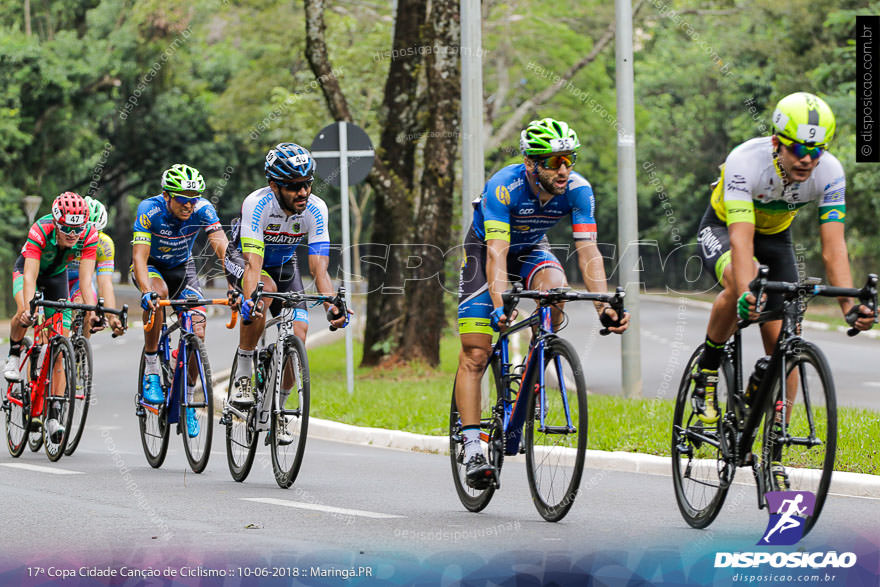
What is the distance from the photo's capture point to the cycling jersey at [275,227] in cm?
895

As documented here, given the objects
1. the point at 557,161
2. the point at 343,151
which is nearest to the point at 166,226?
the point at 557,161

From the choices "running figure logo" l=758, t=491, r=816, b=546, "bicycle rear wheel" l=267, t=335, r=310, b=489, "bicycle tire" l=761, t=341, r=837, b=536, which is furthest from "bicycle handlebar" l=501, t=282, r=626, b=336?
"bicycle rear wheel" l=267, t=335, r=310, b=489

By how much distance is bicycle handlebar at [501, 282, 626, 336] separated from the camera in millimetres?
6922

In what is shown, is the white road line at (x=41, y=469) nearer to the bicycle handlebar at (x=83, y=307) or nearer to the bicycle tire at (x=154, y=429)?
the bicycle tire at (x=154, y=429)

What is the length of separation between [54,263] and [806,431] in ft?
22.8

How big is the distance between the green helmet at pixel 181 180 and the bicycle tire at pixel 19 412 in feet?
7.00

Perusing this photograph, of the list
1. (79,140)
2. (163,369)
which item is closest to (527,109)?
(79,140)

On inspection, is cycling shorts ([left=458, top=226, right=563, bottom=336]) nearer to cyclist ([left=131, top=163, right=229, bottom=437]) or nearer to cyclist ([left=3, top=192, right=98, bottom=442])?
cyclist ([left=131, top=163, right=229, bottom=437])

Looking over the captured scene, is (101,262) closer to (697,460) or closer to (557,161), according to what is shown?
(557,161)

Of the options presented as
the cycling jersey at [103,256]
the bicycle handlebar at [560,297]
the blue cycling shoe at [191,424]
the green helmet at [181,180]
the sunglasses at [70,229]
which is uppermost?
the green helmet at [181,180]

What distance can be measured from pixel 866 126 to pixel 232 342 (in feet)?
51.2

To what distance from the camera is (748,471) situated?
31.5 ft

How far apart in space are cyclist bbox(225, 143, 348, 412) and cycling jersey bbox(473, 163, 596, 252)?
1.58 meters

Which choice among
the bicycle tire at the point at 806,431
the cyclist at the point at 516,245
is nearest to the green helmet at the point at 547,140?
the cyclist at the point at 516,245
